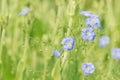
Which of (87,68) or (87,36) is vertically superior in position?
(87,36)

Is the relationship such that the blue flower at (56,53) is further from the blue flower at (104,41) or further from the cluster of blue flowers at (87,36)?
the blue flower at (104,41)

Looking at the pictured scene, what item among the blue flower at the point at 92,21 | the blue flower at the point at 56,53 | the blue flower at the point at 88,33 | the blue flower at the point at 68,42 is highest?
the blue flower at the point at 92,21

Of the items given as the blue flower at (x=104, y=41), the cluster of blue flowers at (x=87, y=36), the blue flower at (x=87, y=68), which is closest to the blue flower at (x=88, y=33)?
the cluster of blue flowers at (x=87, y=36)

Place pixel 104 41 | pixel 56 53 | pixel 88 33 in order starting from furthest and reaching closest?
1. pixel 104 41
2. pixel 56 53
3. pixel 88 33

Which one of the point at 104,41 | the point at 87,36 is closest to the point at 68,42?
the point at 87,36

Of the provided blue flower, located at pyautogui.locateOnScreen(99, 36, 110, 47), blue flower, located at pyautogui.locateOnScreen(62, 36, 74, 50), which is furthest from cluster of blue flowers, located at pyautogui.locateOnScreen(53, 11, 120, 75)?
blue flower, located at pyautogui.locateOnScreen(99, 36, 110, 47)

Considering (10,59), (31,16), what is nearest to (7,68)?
(10,59)

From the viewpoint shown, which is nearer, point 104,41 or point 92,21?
point 92,21

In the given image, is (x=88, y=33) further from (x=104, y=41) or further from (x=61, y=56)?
(x=104, y=41)

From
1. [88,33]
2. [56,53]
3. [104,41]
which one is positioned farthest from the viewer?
[104,41]
